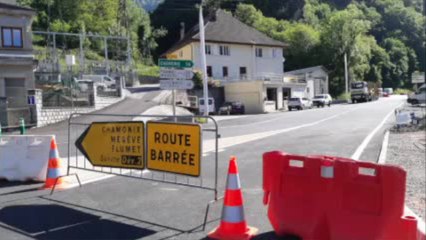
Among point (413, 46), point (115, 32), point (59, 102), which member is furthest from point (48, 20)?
point (413, 46)

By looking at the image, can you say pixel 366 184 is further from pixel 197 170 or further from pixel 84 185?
pixel 84 185

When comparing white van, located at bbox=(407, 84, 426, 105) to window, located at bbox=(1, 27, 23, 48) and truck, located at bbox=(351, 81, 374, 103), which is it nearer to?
truck, located at bbox=(351, 81, 374, 103)

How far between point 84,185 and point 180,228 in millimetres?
3580

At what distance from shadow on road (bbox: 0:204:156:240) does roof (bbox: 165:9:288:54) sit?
54.2m

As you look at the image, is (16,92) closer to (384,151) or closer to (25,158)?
(25,158)

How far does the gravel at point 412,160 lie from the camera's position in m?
7.86

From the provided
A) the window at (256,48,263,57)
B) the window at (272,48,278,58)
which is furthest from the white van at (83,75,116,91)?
the window at (272,48,278,58)

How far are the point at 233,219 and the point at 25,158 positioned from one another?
5.55 metres

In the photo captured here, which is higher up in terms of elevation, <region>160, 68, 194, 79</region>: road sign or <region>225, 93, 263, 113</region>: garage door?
<region>160, 68, 194, 79</region>: road sign

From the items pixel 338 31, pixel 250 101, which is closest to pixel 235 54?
pixel 250 101

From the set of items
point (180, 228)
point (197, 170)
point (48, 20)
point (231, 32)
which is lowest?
point (180, 228)

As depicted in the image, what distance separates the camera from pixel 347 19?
89812 mm

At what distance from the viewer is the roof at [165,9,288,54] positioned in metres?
62.6

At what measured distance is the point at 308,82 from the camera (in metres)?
66.9
